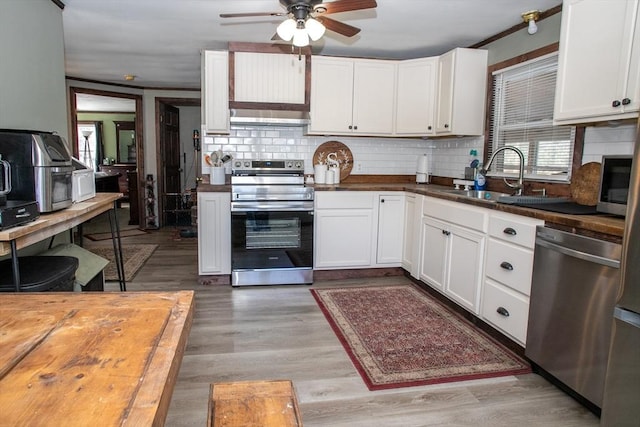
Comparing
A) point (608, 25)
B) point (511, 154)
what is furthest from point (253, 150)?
point (608, 25)

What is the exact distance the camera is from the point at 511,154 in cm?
360

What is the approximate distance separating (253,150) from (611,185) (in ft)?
10.5

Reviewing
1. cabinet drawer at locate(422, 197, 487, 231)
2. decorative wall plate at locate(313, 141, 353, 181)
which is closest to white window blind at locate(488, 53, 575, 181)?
cabinet drawer at locate(422, 197, 487, 231)

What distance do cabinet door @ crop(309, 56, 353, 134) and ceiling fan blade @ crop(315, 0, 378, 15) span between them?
5.62ft

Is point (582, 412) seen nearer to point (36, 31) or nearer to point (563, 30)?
point (563, 30)

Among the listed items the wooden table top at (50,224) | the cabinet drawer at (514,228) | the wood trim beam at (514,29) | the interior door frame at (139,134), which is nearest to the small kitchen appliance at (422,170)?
the wood trim beam at (514,29)

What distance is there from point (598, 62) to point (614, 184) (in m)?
0.68

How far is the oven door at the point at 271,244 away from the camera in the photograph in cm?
382

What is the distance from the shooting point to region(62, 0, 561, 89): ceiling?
3037 millimetres

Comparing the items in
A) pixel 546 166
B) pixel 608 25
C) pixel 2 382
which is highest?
pixel 608 25

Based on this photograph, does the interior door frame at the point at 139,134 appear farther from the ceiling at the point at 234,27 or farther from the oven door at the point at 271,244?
the oven door at the point at 271,244

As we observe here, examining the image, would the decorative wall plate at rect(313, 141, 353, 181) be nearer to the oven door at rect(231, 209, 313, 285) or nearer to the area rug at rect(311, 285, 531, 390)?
the oven door at rect(231, 209, 313, 285)

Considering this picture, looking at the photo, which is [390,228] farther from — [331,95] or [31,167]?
[31,167]

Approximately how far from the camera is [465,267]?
10.2 ft
